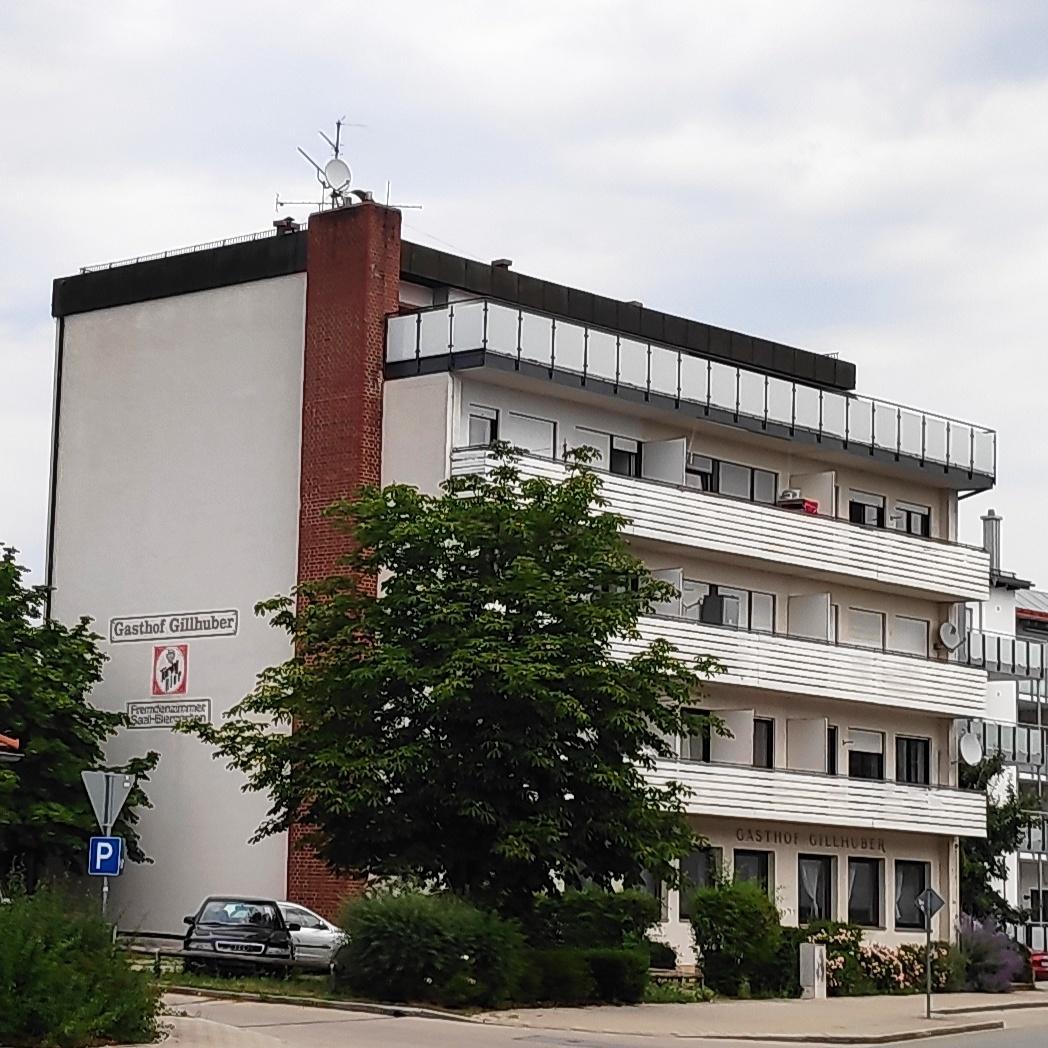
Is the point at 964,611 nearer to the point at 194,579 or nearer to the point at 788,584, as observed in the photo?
the point at 788,584

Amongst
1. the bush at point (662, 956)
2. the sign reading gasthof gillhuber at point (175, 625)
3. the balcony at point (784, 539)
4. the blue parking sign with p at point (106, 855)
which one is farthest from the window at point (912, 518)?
the blue parking sign with p at point (106, 855)

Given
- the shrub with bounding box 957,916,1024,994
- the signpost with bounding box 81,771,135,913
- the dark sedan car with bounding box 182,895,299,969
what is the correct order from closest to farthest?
the signpost with bounding box 81,771,135,913, the dark sedan car with bounding box 182,895,299,969, the shrub with bounding box 957,916,1024,994

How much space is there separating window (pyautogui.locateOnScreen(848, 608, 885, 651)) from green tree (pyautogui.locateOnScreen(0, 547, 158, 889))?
1757cm

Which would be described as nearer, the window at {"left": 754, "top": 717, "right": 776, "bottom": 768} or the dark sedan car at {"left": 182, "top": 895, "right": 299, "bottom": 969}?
the dark sedan car at {"left": 182, "top": 895, "right": 299, "bottom": 969}

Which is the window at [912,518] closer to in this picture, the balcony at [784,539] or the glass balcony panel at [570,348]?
the balcony at [784,539]

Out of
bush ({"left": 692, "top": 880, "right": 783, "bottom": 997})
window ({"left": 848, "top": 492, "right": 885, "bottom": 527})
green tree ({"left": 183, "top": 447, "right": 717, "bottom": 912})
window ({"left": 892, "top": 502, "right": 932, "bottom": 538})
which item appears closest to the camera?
green tree ({"left": 183, "top": 447, "right": 717, "bottom": 912})

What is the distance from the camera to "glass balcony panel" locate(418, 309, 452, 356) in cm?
4428

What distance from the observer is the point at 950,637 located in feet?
181

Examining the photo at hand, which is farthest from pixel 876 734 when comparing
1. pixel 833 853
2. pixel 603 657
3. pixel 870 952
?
pixel 603 657

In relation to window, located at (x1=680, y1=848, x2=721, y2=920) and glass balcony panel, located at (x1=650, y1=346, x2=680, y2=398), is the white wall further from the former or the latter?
window, located at (x1=680, y1=848, x2=721, y2=920)

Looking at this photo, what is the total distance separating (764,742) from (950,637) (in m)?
6.69

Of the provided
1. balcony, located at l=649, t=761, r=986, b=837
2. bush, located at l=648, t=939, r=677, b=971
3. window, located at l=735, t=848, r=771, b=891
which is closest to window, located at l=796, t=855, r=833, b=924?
balcony, located at l=649, t=761, r=986, b=837

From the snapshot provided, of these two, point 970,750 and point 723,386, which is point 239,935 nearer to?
point 723,386

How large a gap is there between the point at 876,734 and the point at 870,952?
11316 millimetres
